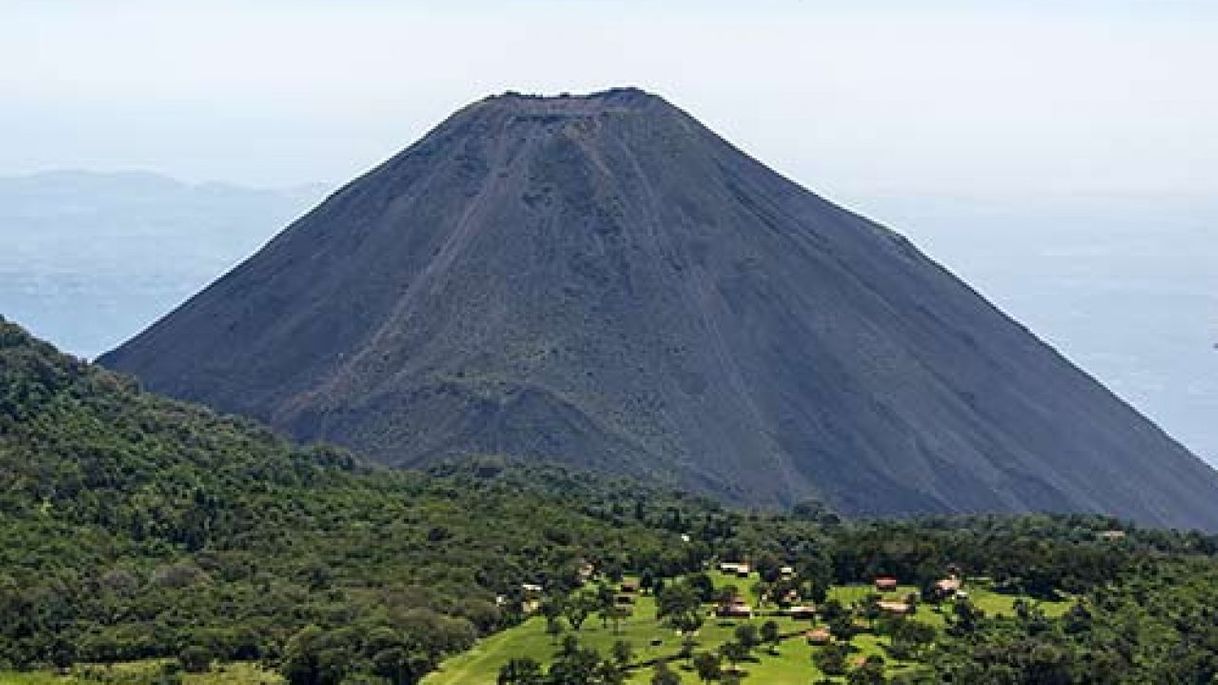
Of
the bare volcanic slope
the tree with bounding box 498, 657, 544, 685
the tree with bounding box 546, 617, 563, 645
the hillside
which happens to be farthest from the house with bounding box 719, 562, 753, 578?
the bare volcanic slope

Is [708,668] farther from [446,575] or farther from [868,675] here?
[446,575]

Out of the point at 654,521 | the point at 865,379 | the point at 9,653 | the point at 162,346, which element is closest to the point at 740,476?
the point at 865,379

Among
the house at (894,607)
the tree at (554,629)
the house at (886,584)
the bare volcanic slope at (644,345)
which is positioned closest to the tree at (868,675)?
the house at (894,607)

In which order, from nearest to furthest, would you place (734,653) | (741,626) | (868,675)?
(868,675) < (734,653) < (741,626)

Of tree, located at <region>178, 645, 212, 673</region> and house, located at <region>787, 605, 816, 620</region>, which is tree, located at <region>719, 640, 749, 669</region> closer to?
house, located at <region>787, 605, 816, 620</region>

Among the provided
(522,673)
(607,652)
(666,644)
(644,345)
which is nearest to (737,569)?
(666,644)

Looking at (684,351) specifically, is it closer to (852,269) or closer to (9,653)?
(852,269)
